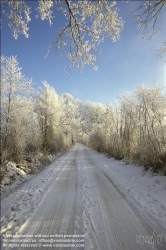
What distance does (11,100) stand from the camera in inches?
355

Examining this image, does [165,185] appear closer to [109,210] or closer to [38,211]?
[109,210]

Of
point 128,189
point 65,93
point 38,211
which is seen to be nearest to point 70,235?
point 38,211

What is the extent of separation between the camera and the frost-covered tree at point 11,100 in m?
8.20

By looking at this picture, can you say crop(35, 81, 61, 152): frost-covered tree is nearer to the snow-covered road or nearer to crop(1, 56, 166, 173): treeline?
crop(1, 56, 166, 173): treeline

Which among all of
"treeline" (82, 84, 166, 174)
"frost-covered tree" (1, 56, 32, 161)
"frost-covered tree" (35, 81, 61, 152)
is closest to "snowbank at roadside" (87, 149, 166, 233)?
"treeline" (82, 84, 166, 174)

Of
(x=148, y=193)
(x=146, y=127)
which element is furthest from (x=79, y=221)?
(x=146, y=127)

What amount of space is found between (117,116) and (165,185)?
9.22 metres

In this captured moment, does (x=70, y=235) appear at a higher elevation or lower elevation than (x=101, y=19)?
lower

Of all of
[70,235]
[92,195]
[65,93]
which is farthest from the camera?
[65,93]

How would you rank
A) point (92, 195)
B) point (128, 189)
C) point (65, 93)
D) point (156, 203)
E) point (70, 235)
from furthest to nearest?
point (65, 93) → point (128, 189) → point (92, 195) → point (156, 203) → point (70, 235)

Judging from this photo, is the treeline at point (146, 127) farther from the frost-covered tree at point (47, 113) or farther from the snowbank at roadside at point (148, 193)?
the frost-covered tree at point (47, 113)

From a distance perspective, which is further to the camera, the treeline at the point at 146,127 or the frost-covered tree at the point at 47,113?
the frost-covered tree at the point at 47,113

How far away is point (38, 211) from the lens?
352cm

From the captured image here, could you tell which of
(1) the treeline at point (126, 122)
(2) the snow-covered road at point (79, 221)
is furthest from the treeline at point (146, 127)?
(2) the snow-covered road at point (79, 221)
